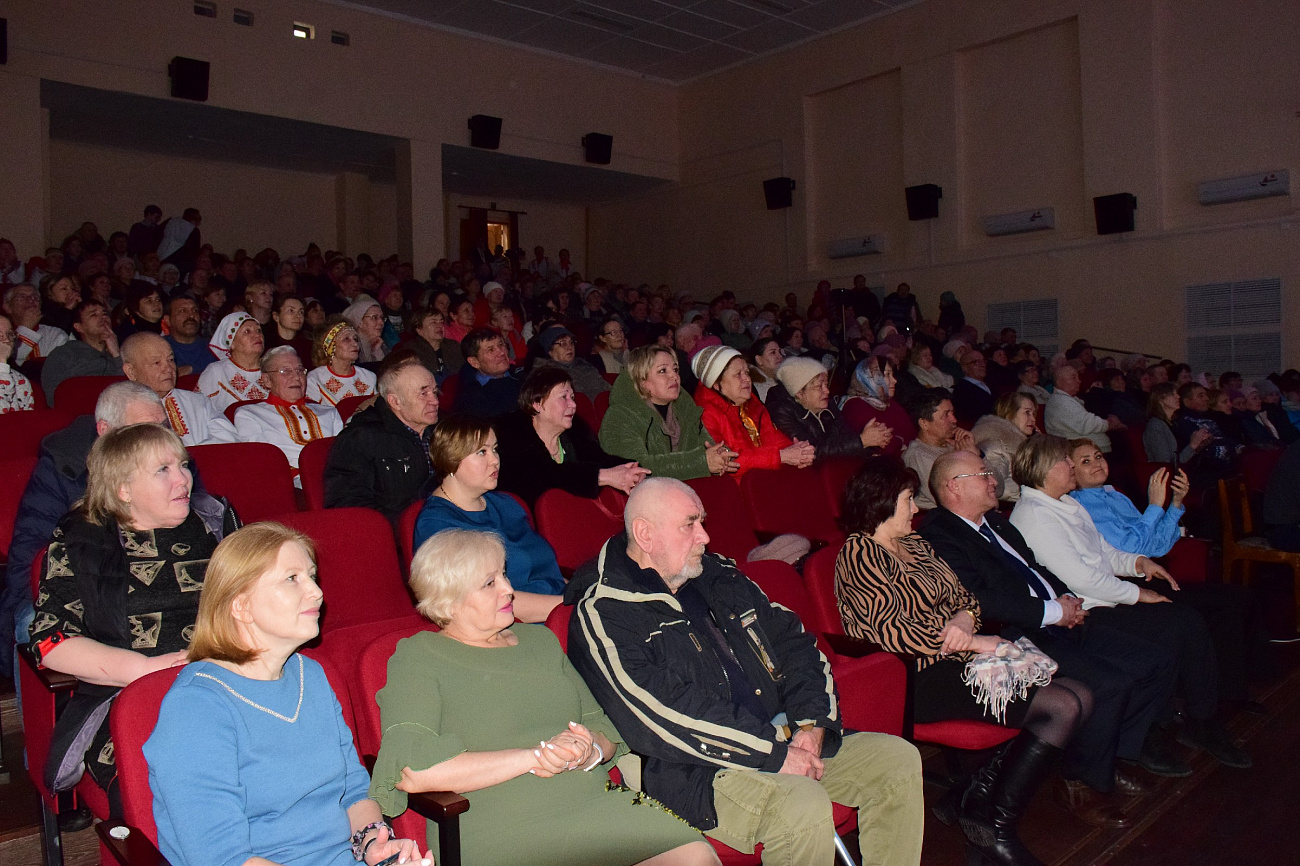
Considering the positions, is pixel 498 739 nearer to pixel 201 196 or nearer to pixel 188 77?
pixel 188 77

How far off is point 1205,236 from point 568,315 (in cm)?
592

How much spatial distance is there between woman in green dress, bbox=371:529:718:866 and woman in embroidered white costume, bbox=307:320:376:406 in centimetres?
258

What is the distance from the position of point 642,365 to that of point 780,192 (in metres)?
8.45

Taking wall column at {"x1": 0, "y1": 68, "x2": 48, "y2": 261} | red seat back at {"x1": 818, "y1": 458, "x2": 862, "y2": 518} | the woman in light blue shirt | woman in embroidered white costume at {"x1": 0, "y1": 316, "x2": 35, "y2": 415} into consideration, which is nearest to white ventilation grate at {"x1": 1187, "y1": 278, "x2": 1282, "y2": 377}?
the woman in light blue shirt

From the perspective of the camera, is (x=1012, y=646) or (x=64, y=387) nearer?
(x=1012, y=646)

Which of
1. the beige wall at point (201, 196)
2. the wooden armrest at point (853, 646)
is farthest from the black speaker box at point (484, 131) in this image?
the wooden armrest at point (853, 646)

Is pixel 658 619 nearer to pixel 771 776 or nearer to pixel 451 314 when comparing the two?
pixel 771 776

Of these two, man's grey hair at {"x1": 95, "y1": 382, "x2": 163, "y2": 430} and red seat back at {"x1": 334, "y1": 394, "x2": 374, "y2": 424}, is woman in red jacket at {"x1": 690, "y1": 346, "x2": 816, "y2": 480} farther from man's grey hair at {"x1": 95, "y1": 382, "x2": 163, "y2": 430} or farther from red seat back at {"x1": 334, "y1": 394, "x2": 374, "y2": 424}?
man's grey hair at {"x1": 95, "y1": 382, "x2": 163, "y2": 430}

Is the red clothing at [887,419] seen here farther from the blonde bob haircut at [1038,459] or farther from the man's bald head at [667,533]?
the man's bald head at [667,533]

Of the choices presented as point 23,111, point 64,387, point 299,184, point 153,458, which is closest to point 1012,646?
point 153,458

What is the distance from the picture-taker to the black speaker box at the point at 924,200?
1026 centimetres

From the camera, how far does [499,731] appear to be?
5.66ft

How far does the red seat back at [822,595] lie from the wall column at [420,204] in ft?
27.2

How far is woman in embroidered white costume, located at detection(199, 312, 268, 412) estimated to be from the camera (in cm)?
404
